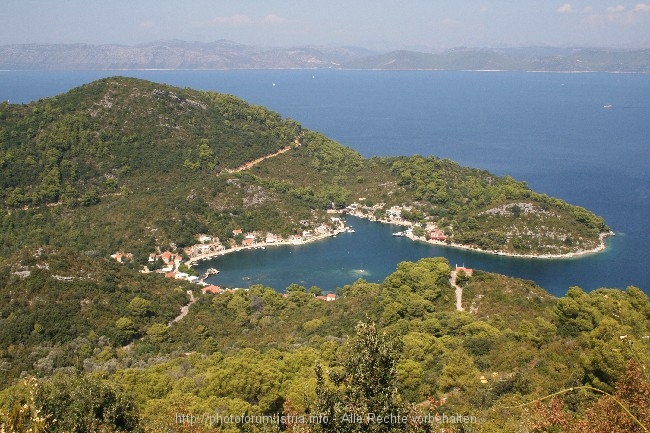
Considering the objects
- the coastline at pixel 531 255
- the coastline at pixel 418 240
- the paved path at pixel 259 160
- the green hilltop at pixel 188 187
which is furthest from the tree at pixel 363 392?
the paved path at pixel 259 160

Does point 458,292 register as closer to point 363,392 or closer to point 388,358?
point 388,358

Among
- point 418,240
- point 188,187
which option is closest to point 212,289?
point 188,187

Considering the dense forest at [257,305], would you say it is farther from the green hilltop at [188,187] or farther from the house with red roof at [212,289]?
the house with red roof at [212,289]

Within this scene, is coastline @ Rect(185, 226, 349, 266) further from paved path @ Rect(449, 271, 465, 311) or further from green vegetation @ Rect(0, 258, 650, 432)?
paved path @ Rect(449, 271, 465, 311)

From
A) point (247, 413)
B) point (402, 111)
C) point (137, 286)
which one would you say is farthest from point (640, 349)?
point (402, 111)

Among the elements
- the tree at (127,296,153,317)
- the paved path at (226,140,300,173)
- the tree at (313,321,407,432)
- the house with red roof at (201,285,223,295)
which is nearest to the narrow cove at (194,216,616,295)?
the house with red roof at (201,285,223,295)

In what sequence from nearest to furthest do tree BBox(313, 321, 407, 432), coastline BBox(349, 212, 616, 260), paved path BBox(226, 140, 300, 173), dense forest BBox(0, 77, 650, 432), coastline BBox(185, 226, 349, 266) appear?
tree BBox(313, 321, 407, 432), dense forest BBox(0, 77, 650, 432), coastline BBox(185, 226, 349, 266), coastline BBox(349, 212, 616, 260), paved path BBox(226, 140, 300, 173)
